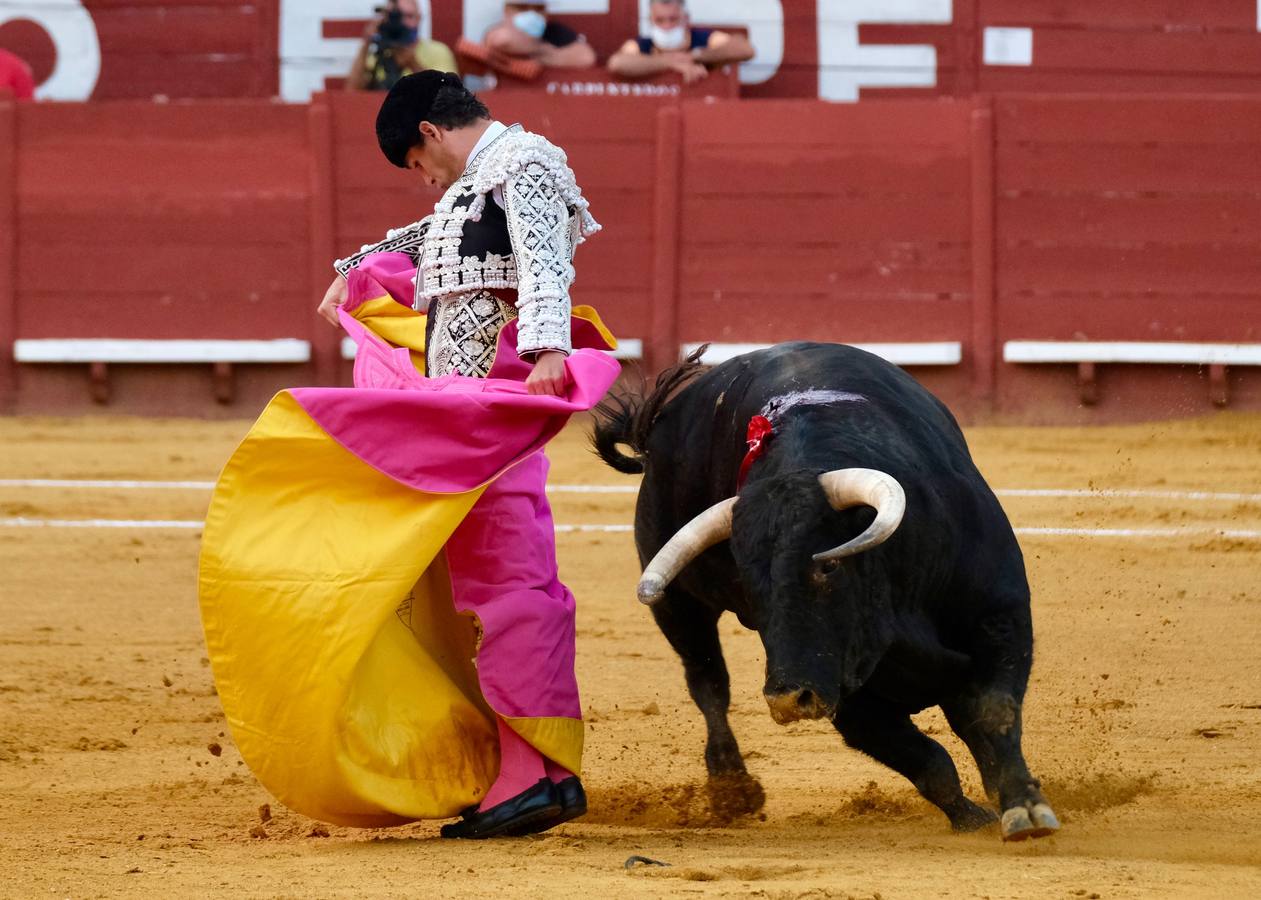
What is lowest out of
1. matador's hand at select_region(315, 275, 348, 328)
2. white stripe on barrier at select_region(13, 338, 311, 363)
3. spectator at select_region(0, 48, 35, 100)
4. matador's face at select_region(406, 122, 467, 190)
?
white stripe on barrier at select_region(13, 338, 311, 363)

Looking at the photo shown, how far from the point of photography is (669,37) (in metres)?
9.06

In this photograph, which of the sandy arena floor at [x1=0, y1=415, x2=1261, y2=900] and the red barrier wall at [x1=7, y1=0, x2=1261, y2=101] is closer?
the sandy arena floor at [x1=0, y1=415, x2=1261, y2=900]

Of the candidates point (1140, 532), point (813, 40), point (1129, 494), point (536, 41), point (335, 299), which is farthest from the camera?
point (813, 40)

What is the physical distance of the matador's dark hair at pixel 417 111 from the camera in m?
2.91

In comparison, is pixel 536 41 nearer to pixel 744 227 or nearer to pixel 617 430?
pixel 744 227

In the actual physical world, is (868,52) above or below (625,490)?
above

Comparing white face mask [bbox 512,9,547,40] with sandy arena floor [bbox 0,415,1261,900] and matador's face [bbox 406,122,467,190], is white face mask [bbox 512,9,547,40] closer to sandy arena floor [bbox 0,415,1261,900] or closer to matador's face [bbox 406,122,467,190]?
sandy arena floor [bbox 0,415,1261,900]

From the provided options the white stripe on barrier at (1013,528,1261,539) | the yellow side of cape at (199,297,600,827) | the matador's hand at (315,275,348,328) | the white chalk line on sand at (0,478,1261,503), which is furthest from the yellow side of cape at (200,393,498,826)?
the white chalk line on sand at (0,478,1261,503)

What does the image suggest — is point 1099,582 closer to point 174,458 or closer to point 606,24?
point 174,458

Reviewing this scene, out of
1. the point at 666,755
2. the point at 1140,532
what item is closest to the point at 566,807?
the point at 666,755

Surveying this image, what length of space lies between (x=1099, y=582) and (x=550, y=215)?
2700 millimetres

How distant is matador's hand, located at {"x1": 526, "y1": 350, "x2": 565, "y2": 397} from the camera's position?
286 centimetres

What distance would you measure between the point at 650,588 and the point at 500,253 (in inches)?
23.5

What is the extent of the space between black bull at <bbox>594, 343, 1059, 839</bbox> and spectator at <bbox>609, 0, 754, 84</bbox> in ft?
19.7
